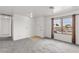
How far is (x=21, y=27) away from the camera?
27.8 feet

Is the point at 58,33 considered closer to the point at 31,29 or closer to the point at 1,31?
the point at 31,29

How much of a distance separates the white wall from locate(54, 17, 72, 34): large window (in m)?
2.72

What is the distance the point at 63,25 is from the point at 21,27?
3611 millimetres

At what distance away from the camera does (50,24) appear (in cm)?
876

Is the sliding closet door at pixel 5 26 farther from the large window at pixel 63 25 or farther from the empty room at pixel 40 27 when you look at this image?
the large window at pixel 63 25

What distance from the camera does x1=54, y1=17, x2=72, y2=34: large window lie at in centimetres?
712

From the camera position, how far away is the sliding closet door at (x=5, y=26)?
6.90 meters

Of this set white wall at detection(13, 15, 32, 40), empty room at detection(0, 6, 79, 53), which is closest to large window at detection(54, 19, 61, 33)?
empty room at detection(0, 6, 79, 53)

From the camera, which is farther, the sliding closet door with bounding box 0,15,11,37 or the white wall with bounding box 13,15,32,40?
the white wall with bounding box 13,15,32,40

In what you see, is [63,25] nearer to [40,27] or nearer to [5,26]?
[40,27]

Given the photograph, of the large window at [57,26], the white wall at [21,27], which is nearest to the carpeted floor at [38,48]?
the white wall at [21,27]

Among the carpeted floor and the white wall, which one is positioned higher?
the white wall

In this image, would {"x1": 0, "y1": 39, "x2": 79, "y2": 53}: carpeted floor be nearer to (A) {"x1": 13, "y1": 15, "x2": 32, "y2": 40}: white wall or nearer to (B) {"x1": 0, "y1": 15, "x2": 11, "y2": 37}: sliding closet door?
(B) {"x1": 0, "y1": 15, "x2": 11, "y2": 37}: sliding closet door
